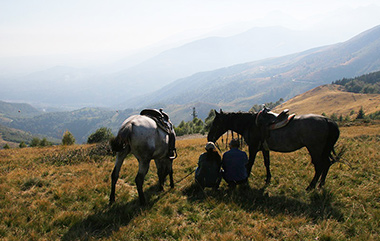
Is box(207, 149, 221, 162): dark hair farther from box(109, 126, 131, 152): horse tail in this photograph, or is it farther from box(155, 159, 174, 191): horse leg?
box(109, 126, 131, 152): horse tail

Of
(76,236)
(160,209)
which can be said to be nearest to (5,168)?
(76,236)

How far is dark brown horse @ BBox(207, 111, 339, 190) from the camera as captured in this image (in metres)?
6.95

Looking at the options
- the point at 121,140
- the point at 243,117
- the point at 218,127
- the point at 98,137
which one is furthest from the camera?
the point at 98,137

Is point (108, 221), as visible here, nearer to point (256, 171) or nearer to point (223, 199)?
point (223, 199)

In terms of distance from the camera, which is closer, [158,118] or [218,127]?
[158,118]

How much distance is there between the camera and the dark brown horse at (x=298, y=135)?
695cm

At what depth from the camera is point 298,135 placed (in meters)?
7.23

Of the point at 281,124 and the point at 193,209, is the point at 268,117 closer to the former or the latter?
the point at 281,124

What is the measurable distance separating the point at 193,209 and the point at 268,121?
4.35 meters

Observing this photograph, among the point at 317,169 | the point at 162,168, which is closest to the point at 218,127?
the point at 162,168

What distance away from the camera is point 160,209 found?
587 cm

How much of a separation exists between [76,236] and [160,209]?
2168mm

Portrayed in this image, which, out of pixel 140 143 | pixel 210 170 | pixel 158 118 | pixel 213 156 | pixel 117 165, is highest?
pixel 158 118

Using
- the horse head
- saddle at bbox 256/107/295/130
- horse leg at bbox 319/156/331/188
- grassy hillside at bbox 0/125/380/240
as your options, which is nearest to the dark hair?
grassy hillside at bbox 0/125/380/240
